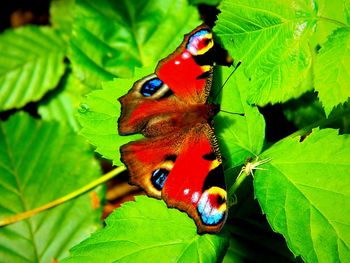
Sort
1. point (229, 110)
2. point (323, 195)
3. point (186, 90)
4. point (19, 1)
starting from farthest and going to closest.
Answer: point (19, 1)
point (186, 90)
point (229, 110)
point (323, 195)

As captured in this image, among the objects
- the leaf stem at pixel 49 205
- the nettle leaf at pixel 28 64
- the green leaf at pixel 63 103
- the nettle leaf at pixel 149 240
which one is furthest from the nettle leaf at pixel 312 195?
the nettle leaf at pixel 28 64

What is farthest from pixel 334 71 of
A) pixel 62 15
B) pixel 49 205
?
pixel 62 15

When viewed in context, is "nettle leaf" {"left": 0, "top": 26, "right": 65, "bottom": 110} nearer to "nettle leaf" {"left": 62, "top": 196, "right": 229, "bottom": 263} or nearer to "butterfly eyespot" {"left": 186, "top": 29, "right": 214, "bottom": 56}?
"butterfly eyespot" {"left": 186, "top": 29, "right": 214, "bottom": 56}

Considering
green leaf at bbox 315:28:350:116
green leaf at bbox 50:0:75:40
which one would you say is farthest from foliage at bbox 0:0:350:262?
green leaf at bbox 50:0:75:40

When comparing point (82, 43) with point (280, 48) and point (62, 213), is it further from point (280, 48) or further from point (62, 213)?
point (280, 48)

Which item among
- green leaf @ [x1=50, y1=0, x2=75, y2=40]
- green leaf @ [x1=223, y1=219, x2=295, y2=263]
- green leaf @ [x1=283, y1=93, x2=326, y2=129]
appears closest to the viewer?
green leaf @ [x1=223, y1=219, x2=295, y2=263]

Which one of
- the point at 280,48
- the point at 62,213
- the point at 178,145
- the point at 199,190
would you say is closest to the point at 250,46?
the point at 280,48

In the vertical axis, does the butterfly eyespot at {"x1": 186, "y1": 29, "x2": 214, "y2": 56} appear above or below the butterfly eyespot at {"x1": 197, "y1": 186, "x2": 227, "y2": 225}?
above
